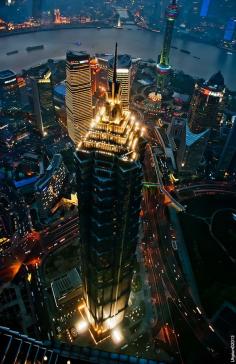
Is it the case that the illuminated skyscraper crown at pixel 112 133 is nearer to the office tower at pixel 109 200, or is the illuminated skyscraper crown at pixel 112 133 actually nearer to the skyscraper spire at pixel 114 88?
the office tower at pixel 109 200

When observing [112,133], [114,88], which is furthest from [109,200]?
[114,88]

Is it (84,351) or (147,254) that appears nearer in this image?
(84,351)

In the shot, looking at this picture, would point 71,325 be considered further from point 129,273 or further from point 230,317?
point 230,317

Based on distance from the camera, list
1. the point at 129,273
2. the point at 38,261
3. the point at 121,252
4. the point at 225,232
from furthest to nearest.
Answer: the point at 225,232 → the point at 38,261 → the point at 129,273 → the point at 121,252

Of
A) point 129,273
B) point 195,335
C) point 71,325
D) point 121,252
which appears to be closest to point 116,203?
point 121,252

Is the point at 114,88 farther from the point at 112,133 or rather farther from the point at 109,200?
the point at 109,200

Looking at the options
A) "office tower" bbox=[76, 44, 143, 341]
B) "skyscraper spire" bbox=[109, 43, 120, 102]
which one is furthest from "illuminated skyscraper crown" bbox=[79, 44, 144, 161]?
"skyscraper spire" bbox=[109, 43, 120, 102]

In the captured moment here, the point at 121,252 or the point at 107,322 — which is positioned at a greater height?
the point at 121,252

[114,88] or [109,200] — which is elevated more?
[114,88]
